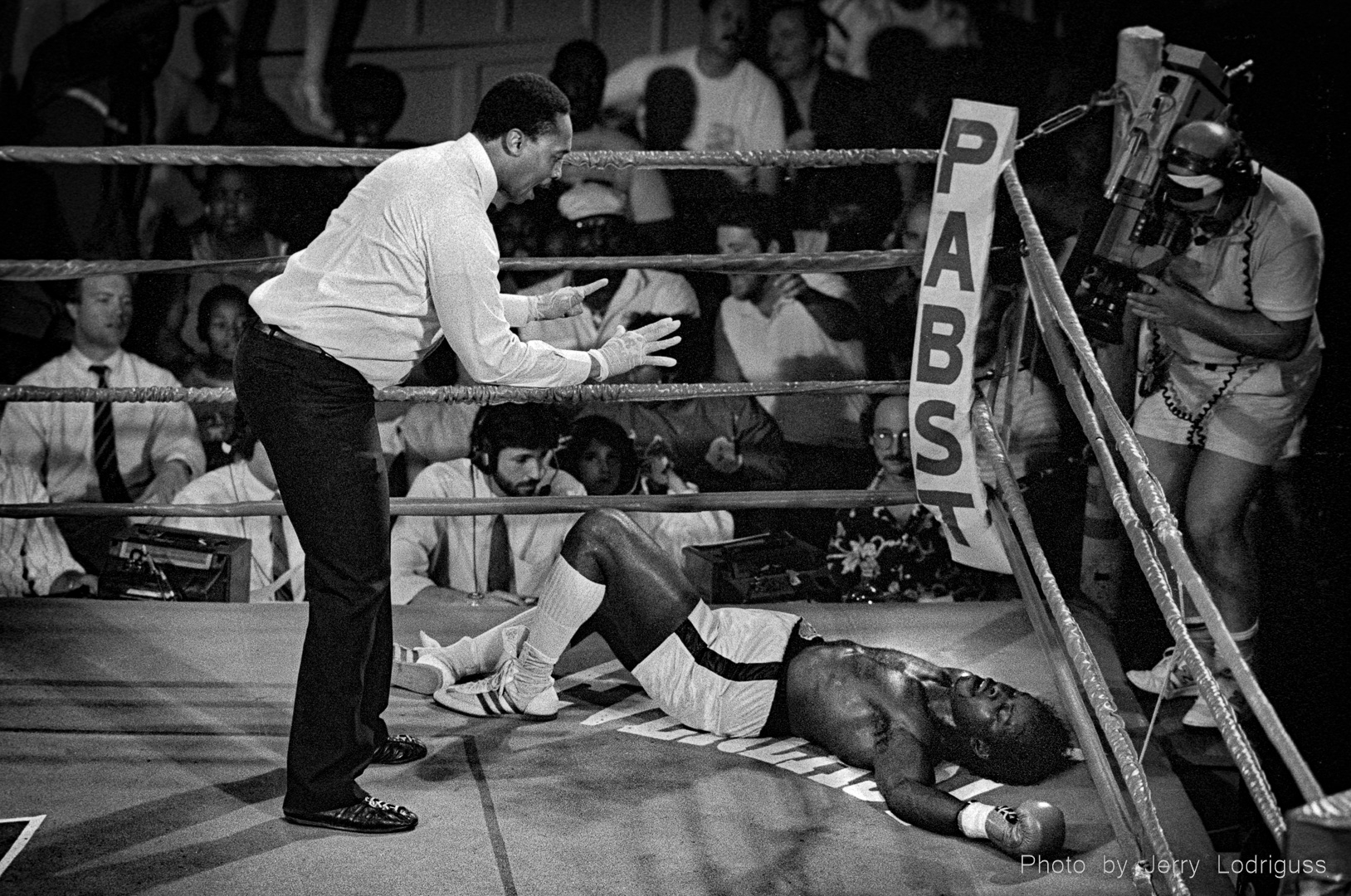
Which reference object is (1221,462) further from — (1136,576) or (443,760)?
(443,760)

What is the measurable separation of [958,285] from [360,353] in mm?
1226

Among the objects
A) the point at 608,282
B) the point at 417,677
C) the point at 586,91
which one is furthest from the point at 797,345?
the point at 417,677

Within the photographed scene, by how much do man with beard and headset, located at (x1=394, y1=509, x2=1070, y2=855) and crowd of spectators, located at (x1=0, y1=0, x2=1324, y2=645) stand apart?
1.53 m

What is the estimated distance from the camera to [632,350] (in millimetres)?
2352

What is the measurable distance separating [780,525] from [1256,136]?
1.83 metres

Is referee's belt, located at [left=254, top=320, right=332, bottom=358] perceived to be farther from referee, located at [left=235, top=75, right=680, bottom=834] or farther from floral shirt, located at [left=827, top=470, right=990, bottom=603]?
floral shirt, located at [left=827, top=470, right=990, bottom=603]

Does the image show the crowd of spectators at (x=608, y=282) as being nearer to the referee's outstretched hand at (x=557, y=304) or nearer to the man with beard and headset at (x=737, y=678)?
the man with beard and headset at (x=737, y=678)

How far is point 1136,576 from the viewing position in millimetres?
3877

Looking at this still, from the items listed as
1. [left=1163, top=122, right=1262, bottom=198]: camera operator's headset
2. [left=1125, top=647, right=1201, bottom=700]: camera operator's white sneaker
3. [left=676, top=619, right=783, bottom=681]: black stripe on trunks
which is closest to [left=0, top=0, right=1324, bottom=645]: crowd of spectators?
[left=1125, top=647, right=1201, bottom=700]: camera operator's white sneaker

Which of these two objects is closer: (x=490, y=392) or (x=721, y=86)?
(x=490, y=392)

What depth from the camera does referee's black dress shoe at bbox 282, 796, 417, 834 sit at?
2168 millimetres

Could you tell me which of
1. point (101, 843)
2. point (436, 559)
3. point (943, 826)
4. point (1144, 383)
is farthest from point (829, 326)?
point (101, 843)

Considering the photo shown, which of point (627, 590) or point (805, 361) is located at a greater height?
point (805, 361)

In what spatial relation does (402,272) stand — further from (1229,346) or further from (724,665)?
(1229,346)
